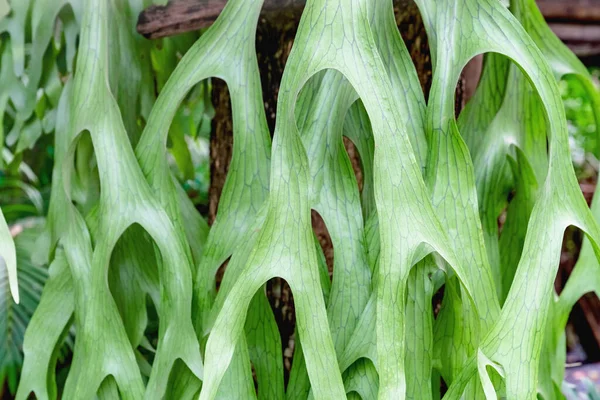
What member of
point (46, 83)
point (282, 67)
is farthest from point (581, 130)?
point (46, 83)

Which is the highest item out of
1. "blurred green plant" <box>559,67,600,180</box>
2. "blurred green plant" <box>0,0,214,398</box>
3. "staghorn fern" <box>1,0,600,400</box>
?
"blurred green plant" <box>559,67,600,180</box>

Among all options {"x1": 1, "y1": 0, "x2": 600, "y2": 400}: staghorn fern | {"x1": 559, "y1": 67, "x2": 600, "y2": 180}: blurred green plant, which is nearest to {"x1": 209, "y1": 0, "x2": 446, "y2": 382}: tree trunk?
{"x1": 1, "y1": 0, "x2": 600, "y2": 400}: staghorn fern

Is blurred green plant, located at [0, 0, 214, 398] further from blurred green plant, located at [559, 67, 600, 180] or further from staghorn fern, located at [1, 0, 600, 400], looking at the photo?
blurred green plant, located at [559, 67, 600, 180]

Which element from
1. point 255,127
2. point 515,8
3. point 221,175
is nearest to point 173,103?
Result: point 255,127

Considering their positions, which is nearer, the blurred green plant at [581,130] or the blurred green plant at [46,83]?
the blurred green plant at [46,83]

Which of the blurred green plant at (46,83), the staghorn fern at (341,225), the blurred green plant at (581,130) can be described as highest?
the blurred green plant at (581,130)

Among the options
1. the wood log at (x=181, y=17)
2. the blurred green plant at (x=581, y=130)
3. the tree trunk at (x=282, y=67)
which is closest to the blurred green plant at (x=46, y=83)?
the wood log at (x=181, y=17)

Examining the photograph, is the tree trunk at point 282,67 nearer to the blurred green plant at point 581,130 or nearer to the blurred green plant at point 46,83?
the blurred green plant at point 46,83

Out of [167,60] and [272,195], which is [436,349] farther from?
[167,60]
